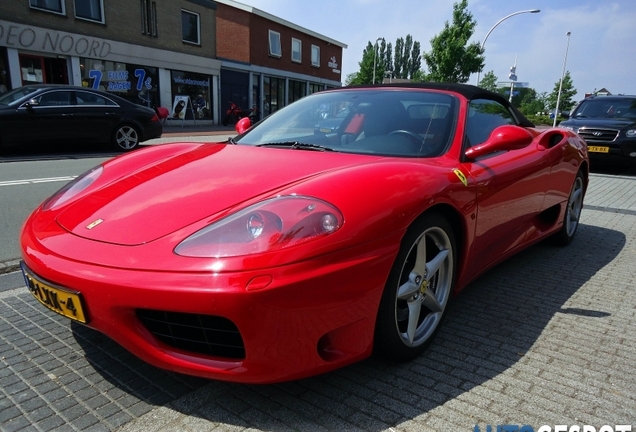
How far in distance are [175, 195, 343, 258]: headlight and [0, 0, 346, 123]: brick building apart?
17.6 metres

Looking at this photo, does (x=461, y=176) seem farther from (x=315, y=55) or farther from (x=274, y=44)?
(x=315, y=55)

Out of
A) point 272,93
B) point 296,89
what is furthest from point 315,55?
point 272,93

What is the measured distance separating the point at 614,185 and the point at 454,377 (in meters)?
7.70

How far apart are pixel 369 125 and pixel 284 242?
53.4 inches

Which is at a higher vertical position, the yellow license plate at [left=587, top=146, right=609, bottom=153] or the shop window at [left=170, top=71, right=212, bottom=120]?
the shop window at [left=170, top=71, right=212, bottom=120]

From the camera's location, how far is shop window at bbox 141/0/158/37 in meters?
19.9

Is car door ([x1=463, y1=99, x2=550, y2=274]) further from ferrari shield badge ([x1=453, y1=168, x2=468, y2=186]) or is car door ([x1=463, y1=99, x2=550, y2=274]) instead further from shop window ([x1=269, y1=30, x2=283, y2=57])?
shop window ([x1=269, y1=30, x2=283, y2=57])

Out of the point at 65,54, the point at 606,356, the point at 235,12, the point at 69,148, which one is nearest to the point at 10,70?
the point at 65,54

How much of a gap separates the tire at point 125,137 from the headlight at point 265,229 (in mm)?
9912

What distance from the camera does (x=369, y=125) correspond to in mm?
2734

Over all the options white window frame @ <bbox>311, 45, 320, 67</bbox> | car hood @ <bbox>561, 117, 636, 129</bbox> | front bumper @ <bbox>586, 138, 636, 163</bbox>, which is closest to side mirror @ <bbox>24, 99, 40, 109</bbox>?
car hood @ <bbox>561, 117, 636, 129</bbox>

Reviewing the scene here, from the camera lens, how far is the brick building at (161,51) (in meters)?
16.1

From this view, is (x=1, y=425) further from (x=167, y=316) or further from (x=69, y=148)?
(x=69, y=148)

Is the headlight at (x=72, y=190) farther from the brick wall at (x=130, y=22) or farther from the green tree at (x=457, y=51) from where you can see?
the green tree at (x=457, y=51)
